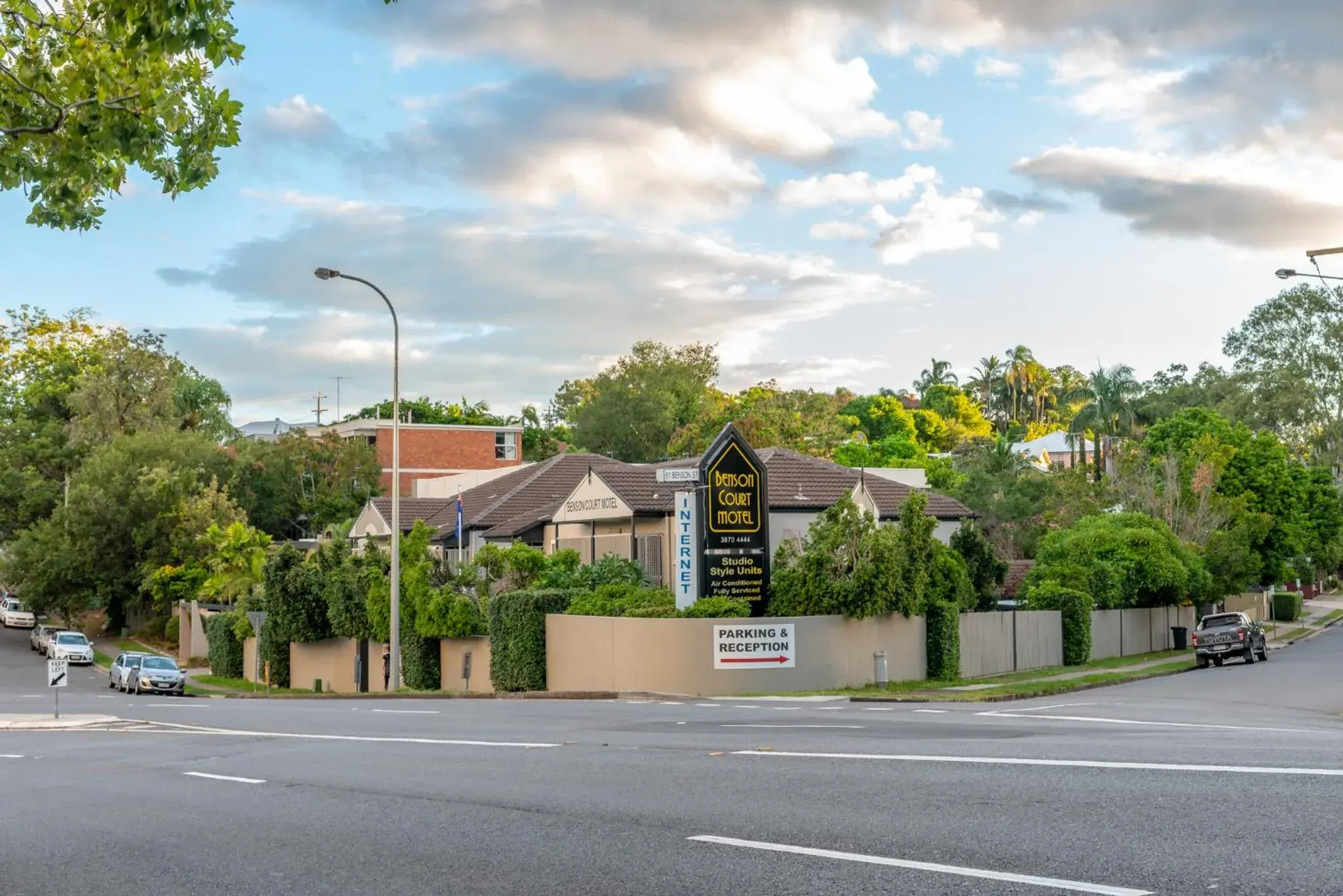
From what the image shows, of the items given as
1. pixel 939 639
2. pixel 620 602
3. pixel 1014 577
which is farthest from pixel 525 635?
pixel 1014 577

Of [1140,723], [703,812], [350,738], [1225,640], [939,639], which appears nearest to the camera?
[703,812]

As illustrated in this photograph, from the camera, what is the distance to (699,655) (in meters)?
31.9

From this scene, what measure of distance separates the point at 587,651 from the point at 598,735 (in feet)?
54.7

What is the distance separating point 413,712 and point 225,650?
108ft

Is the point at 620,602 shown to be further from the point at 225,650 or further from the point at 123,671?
the point at 225,650

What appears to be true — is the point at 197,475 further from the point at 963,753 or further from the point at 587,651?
the point at 963,753

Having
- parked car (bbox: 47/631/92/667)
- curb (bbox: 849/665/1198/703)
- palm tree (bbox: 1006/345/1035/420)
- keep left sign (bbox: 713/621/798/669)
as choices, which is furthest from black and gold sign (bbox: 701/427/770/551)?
palm tree (bbox: 1006/345/1035/420)

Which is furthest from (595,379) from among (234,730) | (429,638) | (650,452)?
(234,730)

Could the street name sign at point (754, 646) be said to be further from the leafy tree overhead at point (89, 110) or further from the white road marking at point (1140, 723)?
the leafy tree overhead at point (89, 110)

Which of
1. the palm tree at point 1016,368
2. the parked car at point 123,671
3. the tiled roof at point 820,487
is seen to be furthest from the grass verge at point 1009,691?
the palm tree at point 1016,368

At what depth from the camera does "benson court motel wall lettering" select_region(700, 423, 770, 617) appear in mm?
32875

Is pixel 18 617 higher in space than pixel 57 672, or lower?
lower

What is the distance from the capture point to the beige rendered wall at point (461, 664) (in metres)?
39.1

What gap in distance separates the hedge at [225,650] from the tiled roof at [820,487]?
2417 cm
